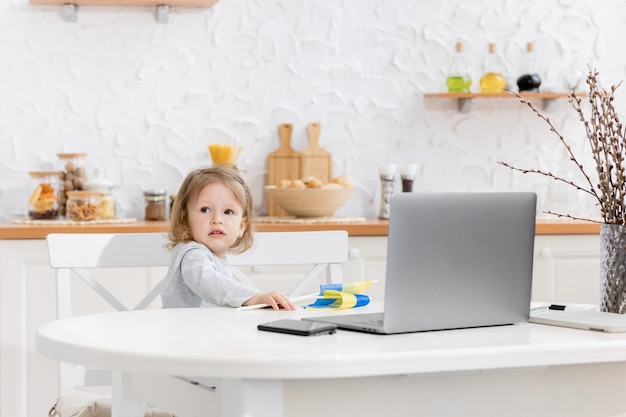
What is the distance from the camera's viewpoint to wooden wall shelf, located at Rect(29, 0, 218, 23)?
142 inches

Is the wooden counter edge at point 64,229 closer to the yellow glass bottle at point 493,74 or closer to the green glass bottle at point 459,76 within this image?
the green glass bottle at point 459,76

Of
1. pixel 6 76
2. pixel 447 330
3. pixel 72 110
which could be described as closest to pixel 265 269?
pixel 72 110

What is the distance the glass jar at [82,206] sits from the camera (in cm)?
339

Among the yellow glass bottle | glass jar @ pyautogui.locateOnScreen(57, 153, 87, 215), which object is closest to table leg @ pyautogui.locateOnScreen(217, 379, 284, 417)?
glass jar @ pyautogui.locateOnScreen(57, 153, 87, 215)

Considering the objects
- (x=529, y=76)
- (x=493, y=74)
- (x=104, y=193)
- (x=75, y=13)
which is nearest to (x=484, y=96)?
(x=493, y=74)

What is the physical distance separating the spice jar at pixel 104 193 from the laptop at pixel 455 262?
7.14ft

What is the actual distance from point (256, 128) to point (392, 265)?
8.54ft

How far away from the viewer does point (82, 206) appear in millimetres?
3400

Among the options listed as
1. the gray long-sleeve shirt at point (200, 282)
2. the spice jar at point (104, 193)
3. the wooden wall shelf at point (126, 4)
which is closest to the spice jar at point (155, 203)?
the spice jar at point (104, 193)

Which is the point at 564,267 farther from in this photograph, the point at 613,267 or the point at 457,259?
the point at 457,259

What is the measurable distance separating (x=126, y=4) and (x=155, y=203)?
2.70ft

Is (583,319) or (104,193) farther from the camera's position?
(104,193)

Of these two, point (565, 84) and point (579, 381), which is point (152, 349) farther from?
point (565, 84)

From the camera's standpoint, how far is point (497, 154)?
405 centimetres
